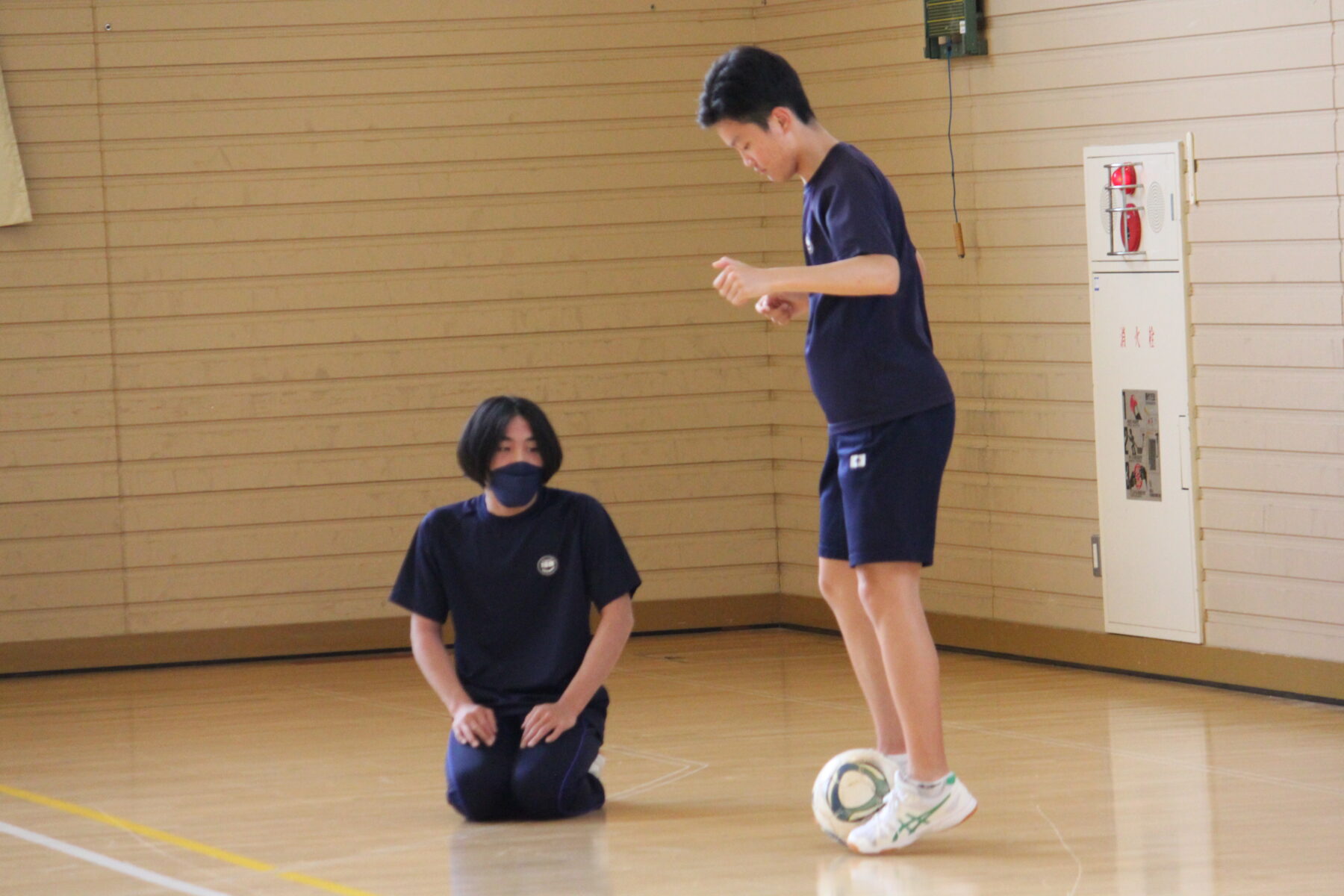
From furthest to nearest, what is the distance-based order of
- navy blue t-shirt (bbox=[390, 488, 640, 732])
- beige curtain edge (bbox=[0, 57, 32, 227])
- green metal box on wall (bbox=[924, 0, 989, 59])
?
beige curtain edge (bbox=[0, 57, 32, 227]) → green metal box on wall (bbox=[924, 0, 989, 59]) → navy blue t-shirt (bbox=[390, 488, 640, 732])

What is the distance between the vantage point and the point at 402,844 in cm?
386

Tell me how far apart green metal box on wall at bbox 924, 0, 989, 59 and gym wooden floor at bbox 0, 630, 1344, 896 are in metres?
2.03

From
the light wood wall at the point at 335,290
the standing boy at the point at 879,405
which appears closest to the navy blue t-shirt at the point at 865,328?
the standing boy at the point at 879,405

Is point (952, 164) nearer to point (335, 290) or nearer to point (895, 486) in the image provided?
point (335, 290)

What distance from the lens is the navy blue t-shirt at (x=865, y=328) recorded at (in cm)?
353

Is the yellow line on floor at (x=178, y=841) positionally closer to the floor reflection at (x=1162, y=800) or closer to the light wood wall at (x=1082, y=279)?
the floor reflection at (x=1162, y=800)

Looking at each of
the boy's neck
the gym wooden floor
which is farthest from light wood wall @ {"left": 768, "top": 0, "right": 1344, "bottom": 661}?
the boy's neck

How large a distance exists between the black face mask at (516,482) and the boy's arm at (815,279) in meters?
0.78

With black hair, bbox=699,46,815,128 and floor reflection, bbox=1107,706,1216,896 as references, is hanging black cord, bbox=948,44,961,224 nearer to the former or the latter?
floor reflection, bbox=1107,706,1216,896

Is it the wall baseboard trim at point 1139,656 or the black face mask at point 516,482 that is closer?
the black face mask at point 516,482

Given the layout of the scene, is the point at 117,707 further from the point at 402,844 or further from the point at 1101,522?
the point at 1101,522

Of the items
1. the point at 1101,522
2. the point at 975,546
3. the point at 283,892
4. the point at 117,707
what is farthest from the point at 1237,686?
the point at 117,707

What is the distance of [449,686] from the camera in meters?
4.01

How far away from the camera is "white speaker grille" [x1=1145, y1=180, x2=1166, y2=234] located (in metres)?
5.37
